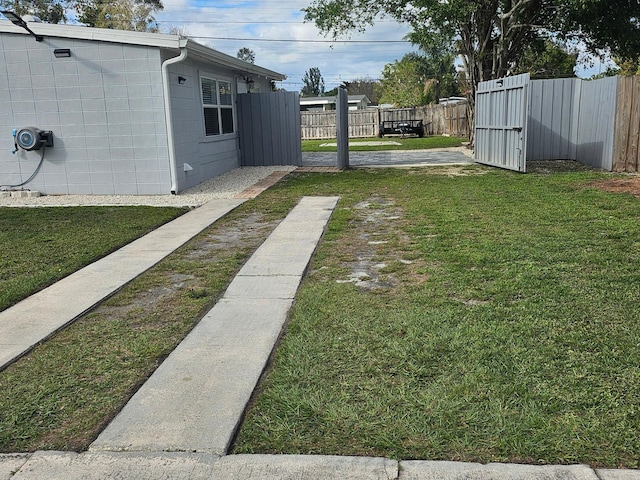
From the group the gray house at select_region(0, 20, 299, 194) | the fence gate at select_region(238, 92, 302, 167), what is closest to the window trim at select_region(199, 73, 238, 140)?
the fence gate at select_region(238, 92, 302, 167)

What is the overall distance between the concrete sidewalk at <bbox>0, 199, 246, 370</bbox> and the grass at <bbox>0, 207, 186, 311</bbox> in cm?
16

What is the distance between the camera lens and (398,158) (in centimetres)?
1602

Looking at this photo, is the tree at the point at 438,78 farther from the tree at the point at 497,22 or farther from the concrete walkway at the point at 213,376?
the concrete walkway at the point at 213,376

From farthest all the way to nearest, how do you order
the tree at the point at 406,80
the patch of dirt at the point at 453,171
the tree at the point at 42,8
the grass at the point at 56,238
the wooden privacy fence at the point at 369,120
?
the tree at the point at 406,80 < the tree at the point at 42,8 < the wooden privacy fence at the point at 369,120 < the patch of dirt at the point at 453,171 < the grass at the point at 56,238

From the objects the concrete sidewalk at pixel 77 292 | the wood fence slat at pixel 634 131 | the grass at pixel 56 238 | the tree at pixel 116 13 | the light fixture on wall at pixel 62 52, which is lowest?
the concrete sidewalk at pixel 77 292

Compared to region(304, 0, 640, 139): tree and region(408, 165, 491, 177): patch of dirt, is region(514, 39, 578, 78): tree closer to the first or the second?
region(304, 0, 640, 139): tree

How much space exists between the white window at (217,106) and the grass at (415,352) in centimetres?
605

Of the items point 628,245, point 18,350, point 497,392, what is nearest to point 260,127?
point 628,245

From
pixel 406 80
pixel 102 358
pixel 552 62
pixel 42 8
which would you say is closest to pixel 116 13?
pixel 42 8

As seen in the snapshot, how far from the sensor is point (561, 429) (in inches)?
95.0

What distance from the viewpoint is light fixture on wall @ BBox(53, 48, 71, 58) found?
902cm

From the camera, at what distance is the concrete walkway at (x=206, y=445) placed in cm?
219

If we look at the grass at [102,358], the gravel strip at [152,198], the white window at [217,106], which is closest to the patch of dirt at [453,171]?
the gravel strip at [152,198]

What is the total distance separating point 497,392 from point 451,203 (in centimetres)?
557
